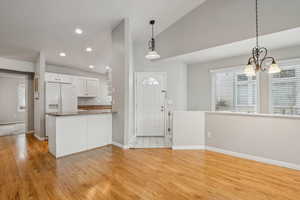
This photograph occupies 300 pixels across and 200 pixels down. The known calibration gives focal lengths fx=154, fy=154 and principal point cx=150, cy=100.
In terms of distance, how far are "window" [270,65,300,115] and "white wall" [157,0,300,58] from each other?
147 cm

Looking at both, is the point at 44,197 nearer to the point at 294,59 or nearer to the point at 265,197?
the point at 265,197

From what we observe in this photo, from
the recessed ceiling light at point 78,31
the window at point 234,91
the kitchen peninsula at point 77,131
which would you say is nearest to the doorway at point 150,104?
the kitchen peninsula at point 77,131

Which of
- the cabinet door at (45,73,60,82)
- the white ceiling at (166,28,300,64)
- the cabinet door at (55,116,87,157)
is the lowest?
the cabinet door at (55,116,87,157)

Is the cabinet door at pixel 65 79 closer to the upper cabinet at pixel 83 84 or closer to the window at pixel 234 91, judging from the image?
the upper cabinet at pixel 83 84

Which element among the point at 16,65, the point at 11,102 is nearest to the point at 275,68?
the point at 16,65

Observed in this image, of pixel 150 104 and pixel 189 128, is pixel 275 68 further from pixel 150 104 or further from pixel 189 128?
pixel 150 104

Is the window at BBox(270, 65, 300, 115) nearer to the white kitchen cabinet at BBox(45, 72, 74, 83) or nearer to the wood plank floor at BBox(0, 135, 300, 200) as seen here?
the wood plank floor at BBox(0, 135, 300, 200)

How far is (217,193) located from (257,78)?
3291mm

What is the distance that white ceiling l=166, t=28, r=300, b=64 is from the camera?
2916mm

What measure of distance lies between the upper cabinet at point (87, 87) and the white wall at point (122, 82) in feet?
10.1

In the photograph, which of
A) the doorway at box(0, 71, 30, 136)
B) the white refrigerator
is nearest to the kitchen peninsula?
the white refrigerator

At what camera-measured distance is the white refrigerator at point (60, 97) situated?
4.97m

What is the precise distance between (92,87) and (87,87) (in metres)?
0.25

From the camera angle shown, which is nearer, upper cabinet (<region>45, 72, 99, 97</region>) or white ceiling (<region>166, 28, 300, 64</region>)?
white ceiling (<region>166, 28, 300, 64</region>)
